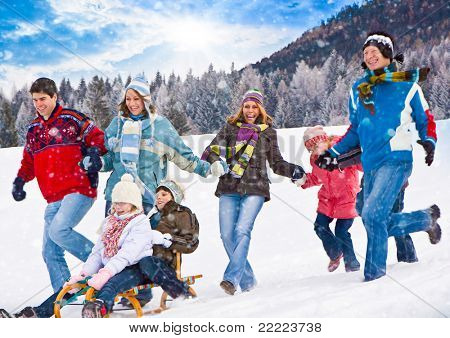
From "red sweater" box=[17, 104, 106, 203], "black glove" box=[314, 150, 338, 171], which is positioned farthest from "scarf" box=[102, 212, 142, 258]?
"black glove" box=[314, 150, 338, 171]

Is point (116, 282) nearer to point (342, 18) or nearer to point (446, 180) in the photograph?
point (342, 18)

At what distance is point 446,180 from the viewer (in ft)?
23.2

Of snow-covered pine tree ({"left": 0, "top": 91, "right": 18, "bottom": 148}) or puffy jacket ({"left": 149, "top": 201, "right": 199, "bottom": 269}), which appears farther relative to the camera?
snow-covered pine tree ({"left": 0, "top": 91, "right": 18, "bottom": 148})

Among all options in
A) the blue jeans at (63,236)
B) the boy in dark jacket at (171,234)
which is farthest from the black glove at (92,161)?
the boy in dark jacket at (171,234)

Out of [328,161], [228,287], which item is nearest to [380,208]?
[328,161]

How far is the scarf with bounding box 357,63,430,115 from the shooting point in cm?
373

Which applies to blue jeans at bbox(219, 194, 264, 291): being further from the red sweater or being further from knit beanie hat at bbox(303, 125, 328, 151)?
the red sweater

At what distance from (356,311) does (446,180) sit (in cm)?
414

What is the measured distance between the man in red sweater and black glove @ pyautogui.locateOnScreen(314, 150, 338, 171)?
5.12 feet

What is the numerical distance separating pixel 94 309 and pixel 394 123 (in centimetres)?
209

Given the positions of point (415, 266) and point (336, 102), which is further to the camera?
point (336, 102)

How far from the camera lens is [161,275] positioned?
12.5 ft

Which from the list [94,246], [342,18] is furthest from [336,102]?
[94,246]

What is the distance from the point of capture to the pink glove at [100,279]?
143 inches
